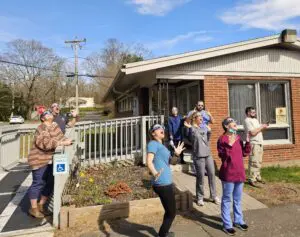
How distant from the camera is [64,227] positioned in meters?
4.39

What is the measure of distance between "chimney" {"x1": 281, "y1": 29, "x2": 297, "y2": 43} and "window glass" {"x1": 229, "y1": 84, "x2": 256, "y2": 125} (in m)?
1.64

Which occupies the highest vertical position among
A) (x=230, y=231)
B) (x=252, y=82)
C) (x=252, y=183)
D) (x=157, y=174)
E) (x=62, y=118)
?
(x=252, y=82)

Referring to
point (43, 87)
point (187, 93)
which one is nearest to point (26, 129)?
point (187, 93)

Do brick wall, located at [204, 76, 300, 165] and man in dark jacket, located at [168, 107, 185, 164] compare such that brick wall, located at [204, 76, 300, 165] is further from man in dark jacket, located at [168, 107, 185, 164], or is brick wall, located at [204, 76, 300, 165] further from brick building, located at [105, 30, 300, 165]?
man in dark jacket, located at [168, 107, 185, 164]

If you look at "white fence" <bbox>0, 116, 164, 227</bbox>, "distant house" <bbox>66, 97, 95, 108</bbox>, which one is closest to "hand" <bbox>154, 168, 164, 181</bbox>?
"white fence" <bbox>0, 116, 164, 227</bbox>

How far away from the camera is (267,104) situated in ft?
29.3

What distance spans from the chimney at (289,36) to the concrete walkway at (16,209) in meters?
8.11

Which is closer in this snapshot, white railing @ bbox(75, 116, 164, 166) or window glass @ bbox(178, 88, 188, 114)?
white railing @ bbox(75, 116, 164, 166)

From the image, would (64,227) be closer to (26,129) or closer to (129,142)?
(129,142)

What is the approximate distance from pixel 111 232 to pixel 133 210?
566 millimetres

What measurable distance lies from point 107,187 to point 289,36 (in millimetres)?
6914

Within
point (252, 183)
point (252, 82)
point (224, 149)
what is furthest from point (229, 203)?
point (252, 82)

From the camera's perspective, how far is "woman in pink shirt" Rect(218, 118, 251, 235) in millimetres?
4238

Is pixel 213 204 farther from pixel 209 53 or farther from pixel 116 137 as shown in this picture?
pixel 209 53
